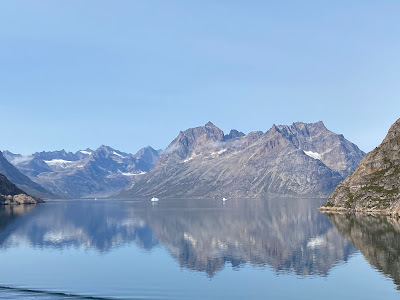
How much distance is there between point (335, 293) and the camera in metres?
71.8

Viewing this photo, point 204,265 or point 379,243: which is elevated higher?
point 379,243

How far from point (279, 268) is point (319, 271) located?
8.48m

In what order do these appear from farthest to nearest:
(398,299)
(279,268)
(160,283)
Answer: (279,268), (160,283), (398,299)

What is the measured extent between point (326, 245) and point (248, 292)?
63.4 meters

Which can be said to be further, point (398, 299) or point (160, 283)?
point (160, 283)

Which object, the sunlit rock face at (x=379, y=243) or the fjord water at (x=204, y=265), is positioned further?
the sunlit rock face at (x=379, y=243)

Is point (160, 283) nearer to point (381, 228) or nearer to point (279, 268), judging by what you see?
point (279, 268)

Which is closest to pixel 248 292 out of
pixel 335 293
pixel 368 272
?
pixel 335 293

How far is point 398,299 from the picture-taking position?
6650 centimetres

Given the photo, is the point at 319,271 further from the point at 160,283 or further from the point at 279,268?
the point at 160,283

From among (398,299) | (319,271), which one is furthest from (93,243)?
(398,299)

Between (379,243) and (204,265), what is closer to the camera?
(204,265)

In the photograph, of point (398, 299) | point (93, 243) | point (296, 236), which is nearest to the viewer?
point (398, 299)

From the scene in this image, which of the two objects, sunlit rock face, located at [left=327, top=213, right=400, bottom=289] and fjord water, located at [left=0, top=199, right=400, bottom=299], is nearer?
fjord water, located at [left=0, top=199, right=400, bottom=299]
